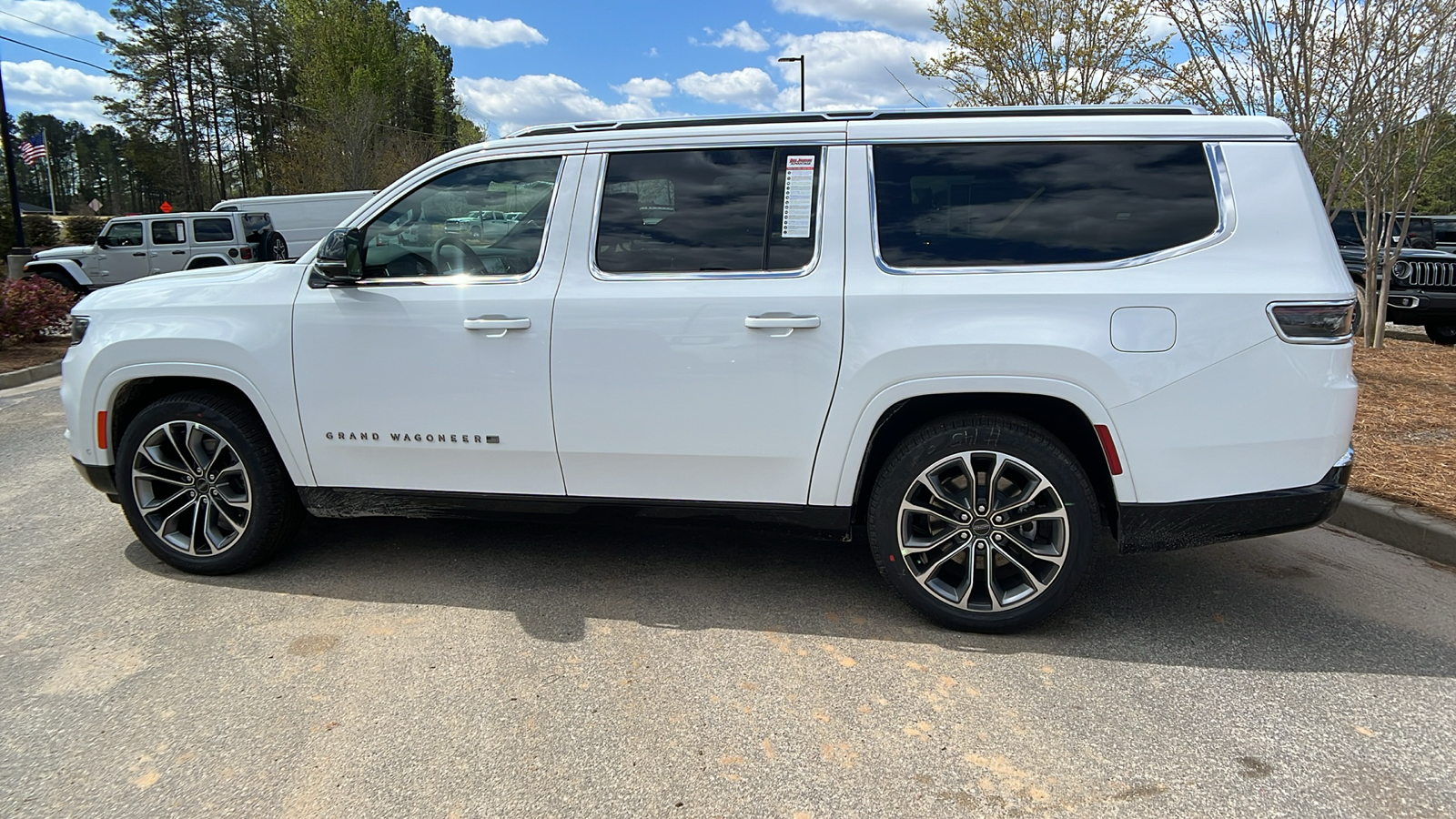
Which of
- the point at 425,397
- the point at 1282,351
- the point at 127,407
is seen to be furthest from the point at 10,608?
the point at 1282,351

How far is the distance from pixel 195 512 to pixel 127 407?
2.04ft

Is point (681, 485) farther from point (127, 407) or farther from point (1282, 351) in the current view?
point (127, 407)

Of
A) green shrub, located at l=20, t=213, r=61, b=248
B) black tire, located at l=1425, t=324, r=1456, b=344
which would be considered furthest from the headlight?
green shrub, located at l=20, t=213, r=61, b=248

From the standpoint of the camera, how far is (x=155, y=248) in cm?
1850

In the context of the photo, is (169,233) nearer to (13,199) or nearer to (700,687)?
(13,199)

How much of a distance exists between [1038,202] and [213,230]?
1999cm

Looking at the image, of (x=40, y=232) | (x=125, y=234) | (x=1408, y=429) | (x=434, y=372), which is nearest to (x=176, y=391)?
(x=434, y=372)

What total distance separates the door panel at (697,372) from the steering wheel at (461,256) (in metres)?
0.46

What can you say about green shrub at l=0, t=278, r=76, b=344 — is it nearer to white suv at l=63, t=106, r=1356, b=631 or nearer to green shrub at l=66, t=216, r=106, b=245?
white suv at l=63, t=106, r=1356, b=631

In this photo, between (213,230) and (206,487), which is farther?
(213,230)

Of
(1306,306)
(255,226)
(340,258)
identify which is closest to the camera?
(1306,306)

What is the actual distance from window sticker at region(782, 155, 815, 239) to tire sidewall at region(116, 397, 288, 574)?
2517 millimetres

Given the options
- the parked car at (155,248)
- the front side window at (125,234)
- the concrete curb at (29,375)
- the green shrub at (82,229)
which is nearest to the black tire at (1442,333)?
the concrete curb at (29,375)

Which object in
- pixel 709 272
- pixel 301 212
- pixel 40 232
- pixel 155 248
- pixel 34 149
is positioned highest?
pixel 34 149
